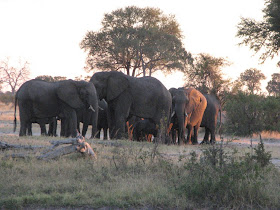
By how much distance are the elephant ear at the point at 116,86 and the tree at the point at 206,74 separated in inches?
736

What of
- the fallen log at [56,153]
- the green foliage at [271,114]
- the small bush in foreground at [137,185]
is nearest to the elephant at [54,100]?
the fallen log at [56,153]

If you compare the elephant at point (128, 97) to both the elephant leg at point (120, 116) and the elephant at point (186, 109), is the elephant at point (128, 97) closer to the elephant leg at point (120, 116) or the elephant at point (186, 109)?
the elephant leg at point (120, 116)

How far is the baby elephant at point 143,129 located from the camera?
17.0m

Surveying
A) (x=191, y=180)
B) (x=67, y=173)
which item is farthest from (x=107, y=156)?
(x=191, y=180)

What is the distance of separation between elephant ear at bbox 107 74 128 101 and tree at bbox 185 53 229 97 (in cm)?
1869

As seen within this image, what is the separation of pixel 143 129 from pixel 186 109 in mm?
1783

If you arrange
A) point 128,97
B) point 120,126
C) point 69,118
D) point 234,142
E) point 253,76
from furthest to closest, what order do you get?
point 253,76 < point 234,142 < point 69,118 < point 128,97 < point 120,126

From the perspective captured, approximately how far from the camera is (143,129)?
17281 millimetres

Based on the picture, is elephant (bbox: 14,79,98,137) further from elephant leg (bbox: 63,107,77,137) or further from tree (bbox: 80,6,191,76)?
tree (bbox: 80,6,191,76)

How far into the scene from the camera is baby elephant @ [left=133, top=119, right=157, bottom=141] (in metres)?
17.0

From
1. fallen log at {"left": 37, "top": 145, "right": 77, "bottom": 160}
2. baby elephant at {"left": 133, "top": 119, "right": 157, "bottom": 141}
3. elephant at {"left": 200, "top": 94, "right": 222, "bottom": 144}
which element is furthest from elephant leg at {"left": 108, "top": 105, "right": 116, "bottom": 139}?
fallen log at {"left": 37, "top": 145, "right": 77, "bottom": 160}

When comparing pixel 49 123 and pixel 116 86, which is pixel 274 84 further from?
pixel 116 86

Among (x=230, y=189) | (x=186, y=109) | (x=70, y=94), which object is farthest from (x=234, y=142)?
(x=230, y=189)

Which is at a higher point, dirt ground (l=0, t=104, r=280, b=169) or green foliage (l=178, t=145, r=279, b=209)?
dirt ground (l=0, t=104, r=280, b=169)
